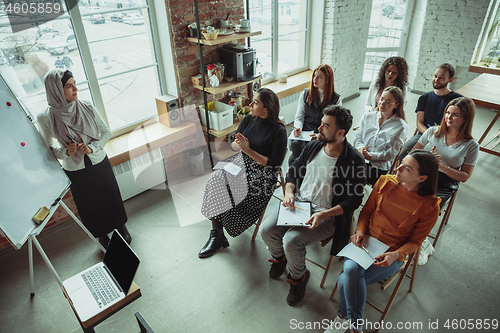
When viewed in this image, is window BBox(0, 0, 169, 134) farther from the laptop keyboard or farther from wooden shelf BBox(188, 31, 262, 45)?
the laptop keyboard

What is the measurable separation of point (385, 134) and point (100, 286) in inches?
96.3

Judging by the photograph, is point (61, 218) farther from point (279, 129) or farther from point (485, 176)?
point (485, 176)

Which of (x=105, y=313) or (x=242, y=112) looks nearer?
(x=105, y=313)

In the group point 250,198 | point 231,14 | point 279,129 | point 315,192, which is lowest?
point 250,198

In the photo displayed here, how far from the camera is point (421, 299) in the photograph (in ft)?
7.82

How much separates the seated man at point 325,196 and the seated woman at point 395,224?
6.6 inches

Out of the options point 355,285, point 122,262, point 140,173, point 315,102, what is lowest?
point 140,173

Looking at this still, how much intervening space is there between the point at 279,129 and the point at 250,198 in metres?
0.62

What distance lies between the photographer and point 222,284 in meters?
2.54

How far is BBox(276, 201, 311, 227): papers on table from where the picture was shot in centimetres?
224

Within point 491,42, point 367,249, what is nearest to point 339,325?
point 367,249

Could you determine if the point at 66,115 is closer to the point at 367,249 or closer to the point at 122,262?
the point at 122,262

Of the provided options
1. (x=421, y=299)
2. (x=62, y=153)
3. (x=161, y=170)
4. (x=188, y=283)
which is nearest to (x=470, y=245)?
(x=421, y=299)

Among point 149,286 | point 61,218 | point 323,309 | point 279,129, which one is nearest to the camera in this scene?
point 323,309
